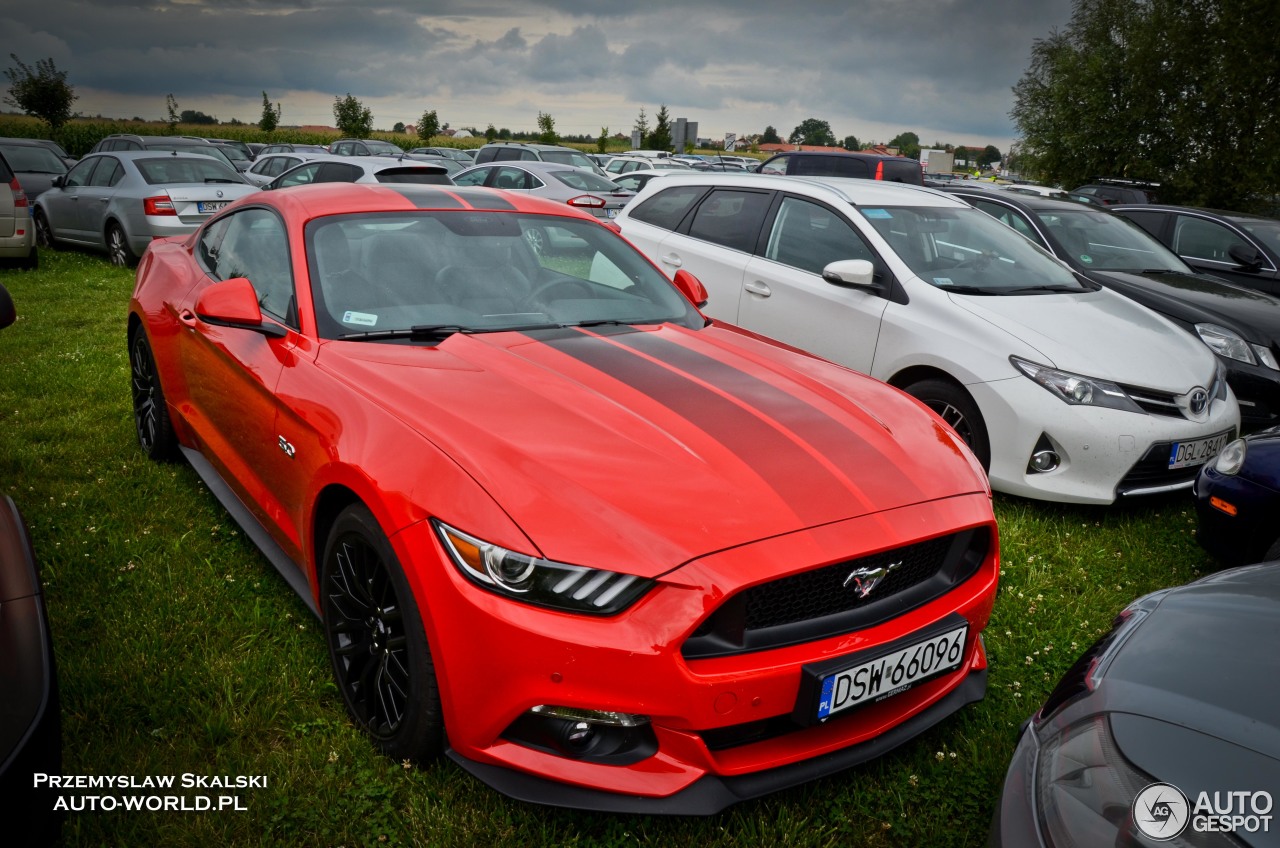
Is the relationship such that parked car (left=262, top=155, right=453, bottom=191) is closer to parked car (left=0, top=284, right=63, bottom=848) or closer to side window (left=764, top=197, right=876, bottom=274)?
side window (left=764, top=197, right=876, bottom=274)

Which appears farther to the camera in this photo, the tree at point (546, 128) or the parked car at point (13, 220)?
the tree at point (546, 128)

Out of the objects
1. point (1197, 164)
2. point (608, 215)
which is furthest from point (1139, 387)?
point (1197, 164)

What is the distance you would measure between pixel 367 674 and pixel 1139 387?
3777 mm

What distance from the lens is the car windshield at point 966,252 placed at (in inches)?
201

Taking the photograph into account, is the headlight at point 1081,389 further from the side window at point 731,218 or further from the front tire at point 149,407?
the front tire at point 149,407

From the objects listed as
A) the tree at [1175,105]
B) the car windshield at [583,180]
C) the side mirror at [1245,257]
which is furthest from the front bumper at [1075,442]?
the tree at [1175,105]

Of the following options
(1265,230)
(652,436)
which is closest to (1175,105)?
(1265,230)

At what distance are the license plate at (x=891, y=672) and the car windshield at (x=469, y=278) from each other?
166cm

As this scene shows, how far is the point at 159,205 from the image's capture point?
10719mm

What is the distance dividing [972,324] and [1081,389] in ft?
2.05

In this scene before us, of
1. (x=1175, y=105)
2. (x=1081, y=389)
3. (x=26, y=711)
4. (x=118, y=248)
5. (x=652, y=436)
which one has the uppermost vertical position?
(x=1175, y=105)

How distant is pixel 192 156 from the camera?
12055mm

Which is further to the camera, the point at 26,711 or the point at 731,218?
the point at 731,218

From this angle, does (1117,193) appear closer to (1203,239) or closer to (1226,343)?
(1203,239)
